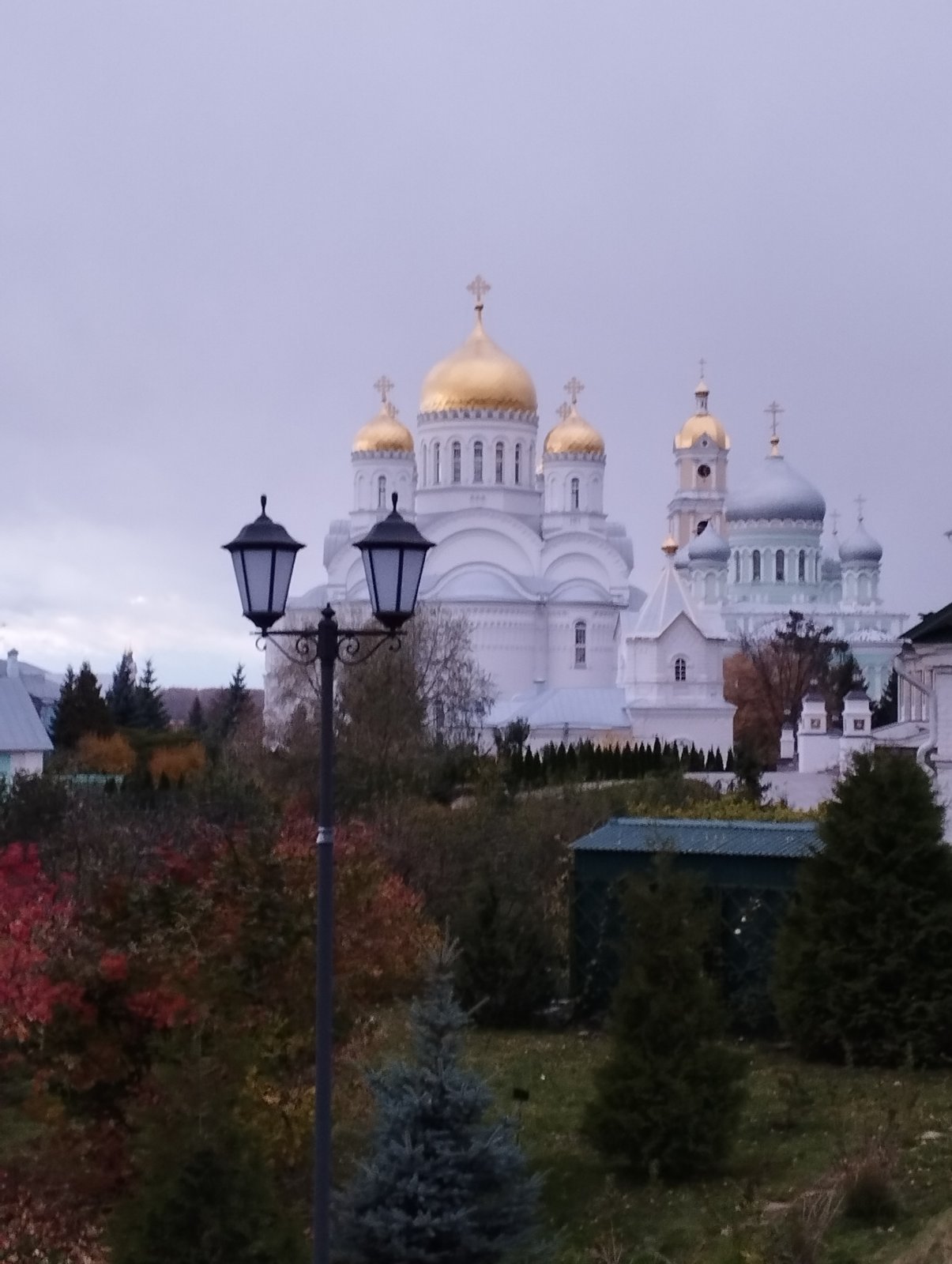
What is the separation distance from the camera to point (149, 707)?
56938 mm

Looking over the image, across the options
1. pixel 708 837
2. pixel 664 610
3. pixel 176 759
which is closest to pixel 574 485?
pixel 664 610

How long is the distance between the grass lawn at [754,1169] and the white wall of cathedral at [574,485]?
45437 mm

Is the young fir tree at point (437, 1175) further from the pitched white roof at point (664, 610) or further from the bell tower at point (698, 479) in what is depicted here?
the bell tower at point (698, 479)

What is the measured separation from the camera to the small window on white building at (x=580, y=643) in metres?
54.5

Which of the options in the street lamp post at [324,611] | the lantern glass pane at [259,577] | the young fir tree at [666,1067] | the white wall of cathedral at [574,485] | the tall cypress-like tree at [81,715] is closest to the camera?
the street lamp post at [324,611]

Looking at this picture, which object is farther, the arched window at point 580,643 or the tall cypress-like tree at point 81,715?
the arched window at point 580,643

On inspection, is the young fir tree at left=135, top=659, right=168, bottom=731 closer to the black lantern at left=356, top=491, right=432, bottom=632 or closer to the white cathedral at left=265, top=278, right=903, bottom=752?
the white cathedral at left=265, top=278, right=903, bottom=752

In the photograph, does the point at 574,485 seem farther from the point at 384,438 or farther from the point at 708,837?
the point at 708,837

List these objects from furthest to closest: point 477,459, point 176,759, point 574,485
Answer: point 574,485, point 477,459, point 176,759

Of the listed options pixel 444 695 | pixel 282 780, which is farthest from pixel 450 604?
pixel 282 780

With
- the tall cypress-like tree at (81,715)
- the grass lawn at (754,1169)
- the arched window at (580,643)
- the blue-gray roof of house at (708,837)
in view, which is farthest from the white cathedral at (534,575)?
the grass lawn at (754,1169)

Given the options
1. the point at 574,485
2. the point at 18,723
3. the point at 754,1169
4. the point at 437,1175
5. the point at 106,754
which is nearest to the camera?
the point at 437,1175

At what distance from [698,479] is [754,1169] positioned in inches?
2496

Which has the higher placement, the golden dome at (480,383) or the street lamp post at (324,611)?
the golden dome at (480,383)
